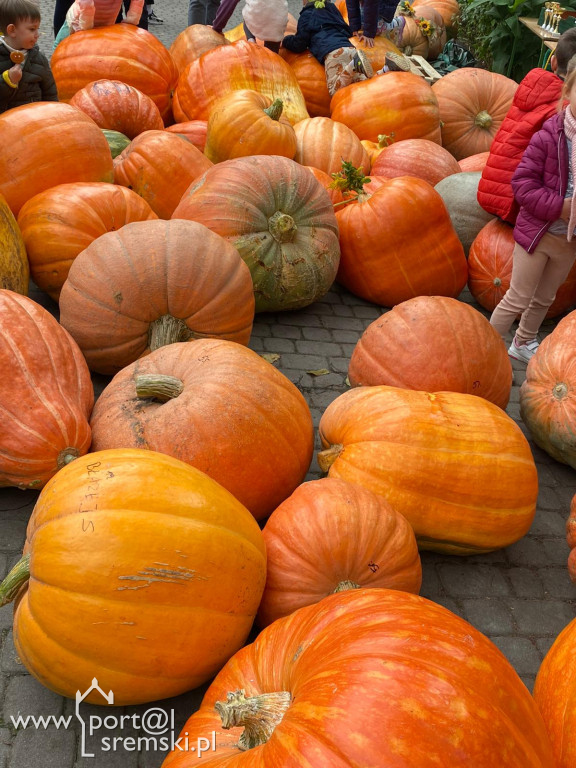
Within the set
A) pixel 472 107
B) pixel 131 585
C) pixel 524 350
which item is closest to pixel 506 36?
pixel 472 107

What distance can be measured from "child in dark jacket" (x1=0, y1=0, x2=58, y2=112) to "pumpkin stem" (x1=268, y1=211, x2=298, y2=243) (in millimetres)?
2018

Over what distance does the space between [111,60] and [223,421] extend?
14.9 feet

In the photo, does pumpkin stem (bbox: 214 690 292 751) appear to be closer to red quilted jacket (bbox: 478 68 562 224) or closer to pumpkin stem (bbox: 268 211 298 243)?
pumpkin stem (bbox: 268 211 298 243)

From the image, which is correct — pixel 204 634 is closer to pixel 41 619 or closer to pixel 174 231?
pixel 41 619

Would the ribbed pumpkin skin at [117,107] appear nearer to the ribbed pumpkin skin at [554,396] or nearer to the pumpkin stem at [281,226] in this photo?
the pumpkin stem at [281,226]

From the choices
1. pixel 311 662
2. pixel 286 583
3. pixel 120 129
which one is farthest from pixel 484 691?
pixel 120 129

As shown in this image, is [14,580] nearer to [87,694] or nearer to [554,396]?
[87,694]

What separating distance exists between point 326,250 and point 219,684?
3034mm

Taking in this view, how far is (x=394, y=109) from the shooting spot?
613cm

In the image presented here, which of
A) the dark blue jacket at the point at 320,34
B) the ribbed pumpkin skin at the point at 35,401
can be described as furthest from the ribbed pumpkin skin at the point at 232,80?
the ribbed pumpkin skin at the point at 35,401

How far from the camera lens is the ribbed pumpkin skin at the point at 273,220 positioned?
413 centimetres

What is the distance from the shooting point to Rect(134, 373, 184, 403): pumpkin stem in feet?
8.65

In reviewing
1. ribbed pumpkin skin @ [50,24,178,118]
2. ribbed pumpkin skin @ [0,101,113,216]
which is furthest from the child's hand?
ribbed pumpkin skin @ [50,24,178,118]

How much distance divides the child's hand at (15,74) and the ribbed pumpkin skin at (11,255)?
1543 millimetres
